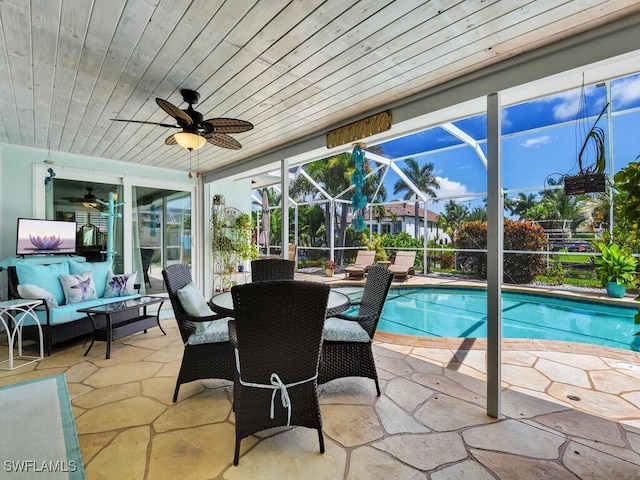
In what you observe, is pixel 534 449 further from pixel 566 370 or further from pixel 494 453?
pixel 566 370

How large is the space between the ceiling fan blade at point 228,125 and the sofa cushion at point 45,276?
2.98 metres

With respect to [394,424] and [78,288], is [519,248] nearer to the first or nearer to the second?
[394,424]

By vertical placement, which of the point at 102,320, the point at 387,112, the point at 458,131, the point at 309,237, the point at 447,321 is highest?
the point at 458,131

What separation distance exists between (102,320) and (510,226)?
384 inches

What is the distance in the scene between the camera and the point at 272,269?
356 centimetres

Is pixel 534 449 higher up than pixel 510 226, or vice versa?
pixel 510 226

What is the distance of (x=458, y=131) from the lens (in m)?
5.48

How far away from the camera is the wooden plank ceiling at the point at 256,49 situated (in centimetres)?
170

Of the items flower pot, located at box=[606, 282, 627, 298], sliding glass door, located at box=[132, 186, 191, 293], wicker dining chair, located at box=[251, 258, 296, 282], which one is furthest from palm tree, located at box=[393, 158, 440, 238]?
wicker dining chair, located at box=[251, 258, 296, 282]

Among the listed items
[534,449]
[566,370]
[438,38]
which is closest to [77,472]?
[534,449]

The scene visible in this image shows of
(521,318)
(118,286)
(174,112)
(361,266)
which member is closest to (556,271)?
(521,318)

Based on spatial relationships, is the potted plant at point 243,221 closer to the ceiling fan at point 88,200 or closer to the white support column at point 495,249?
the ceiling fan at point 88,200

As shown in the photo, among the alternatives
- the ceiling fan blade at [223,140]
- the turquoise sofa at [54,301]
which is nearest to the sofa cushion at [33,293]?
the turquoise sofa at [54,301]

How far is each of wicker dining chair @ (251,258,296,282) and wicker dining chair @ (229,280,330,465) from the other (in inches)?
67.4
